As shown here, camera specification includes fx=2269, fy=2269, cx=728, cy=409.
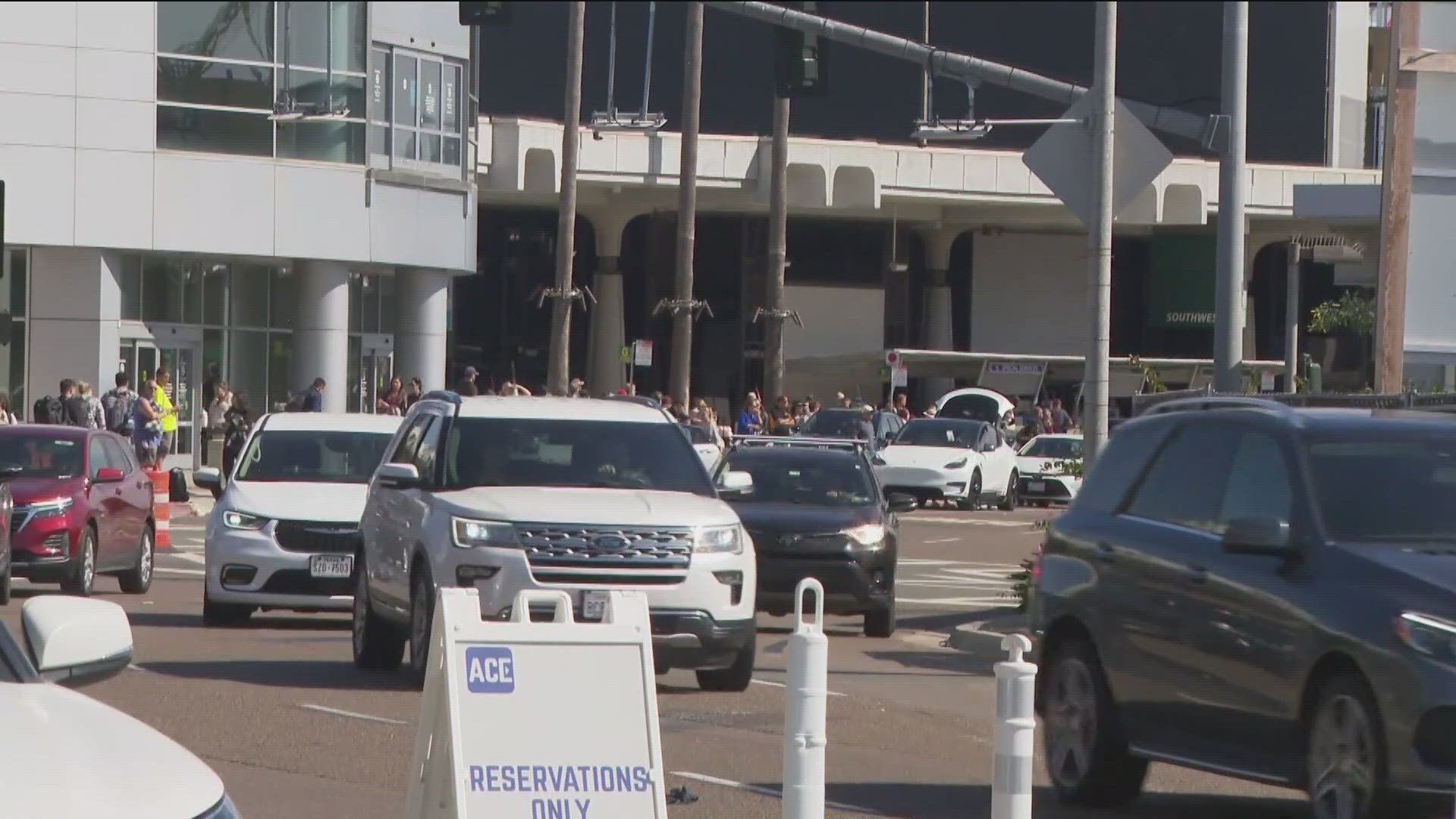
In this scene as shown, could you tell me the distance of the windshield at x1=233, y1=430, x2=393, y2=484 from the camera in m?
18.9

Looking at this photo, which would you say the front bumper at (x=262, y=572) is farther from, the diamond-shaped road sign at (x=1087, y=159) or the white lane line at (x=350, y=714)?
the diamond-shaped road sign at (x=1087, y=159)

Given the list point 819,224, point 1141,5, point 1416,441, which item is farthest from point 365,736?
point 1141,5

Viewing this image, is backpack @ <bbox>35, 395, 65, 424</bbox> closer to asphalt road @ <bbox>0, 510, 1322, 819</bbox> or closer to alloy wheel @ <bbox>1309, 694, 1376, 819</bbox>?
asphalt road @ <bbox>0, 510, 1322, 819</bbox>

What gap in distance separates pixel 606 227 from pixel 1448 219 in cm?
4846

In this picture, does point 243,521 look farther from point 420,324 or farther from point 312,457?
point 420,324

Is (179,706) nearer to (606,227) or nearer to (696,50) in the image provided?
(696,50)

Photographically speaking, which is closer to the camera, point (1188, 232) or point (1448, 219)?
point (1448, 219)

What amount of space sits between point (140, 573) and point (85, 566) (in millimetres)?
1481

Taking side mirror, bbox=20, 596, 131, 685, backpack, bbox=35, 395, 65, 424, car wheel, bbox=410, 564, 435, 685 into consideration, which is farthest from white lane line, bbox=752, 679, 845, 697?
backpack, bbox=35, 395, 65, 424

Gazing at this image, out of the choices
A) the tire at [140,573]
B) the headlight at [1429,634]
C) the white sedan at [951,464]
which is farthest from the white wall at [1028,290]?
the headlight at [1429,634]

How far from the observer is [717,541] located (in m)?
13.7

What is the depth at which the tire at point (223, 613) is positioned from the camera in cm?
1795

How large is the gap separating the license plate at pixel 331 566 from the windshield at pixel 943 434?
2412cm

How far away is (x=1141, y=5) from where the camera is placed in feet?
242
